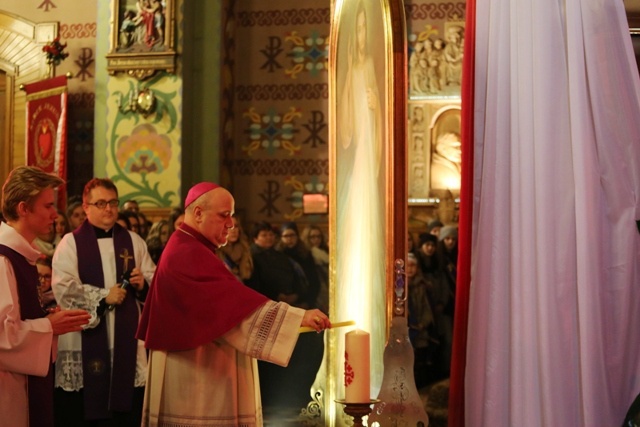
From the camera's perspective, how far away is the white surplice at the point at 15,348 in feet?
11.0

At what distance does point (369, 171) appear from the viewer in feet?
12.9

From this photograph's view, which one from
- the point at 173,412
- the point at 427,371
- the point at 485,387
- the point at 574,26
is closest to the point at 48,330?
the point at 173,412

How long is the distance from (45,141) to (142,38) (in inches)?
63.6

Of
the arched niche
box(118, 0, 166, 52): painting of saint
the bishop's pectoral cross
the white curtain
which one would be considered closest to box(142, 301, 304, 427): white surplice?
the white curtain

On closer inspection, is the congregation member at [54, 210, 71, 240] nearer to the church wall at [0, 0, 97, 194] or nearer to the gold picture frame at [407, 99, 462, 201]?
the church wall at [0, 0, 97, 194]

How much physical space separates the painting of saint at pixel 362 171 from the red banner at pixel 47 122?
6093 millimetres

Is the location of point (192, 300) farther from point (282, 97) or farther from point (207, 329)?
point (282, 97)

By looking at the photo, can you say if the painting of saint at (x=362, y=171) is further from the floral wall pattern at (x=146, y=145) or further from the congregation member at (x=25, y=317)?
the floral wall pattern at (x=146, y=145)

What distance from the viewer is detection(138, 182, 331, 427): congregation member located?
348 centimetres

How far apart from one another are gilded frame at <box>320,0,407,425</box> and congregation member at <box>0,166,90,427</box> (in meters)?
1.15

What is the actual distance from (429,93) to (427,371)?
393 cm

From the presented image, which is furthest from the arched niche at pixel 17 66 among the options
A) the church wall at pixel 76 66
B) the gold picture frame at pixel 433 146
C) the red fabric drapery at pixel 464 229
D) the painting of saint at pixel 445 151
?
the red fabric drapery at pixel 464 229

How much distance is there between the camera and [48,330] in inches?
136

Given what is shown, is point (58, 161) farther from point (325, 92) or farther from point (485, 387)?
point (485, 387)
